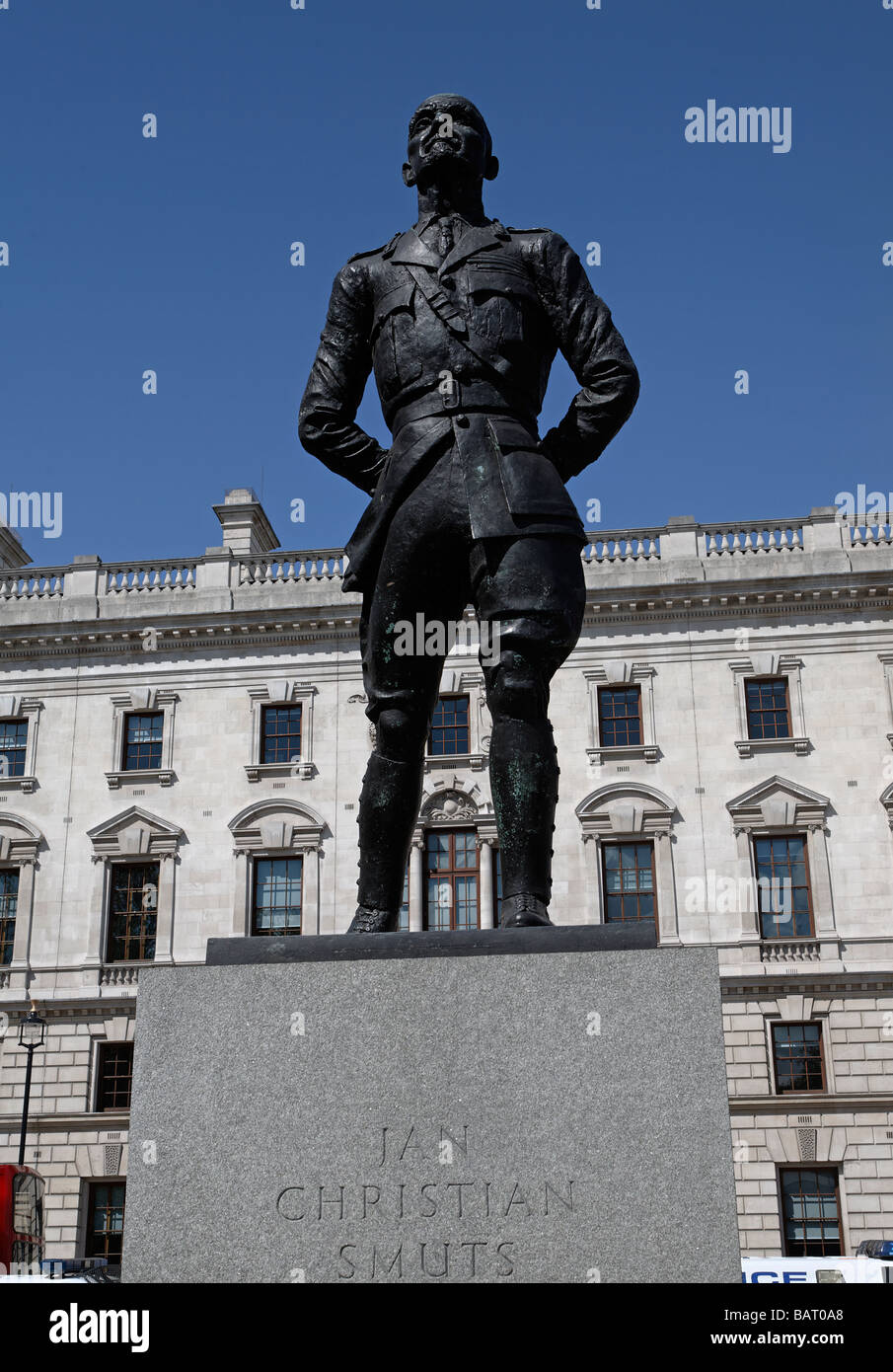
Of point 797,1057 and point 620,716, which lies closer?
point 797,1057

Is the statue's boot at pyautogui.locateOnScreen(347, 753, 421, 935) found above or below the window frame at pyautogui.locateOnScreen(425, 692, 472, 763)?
below

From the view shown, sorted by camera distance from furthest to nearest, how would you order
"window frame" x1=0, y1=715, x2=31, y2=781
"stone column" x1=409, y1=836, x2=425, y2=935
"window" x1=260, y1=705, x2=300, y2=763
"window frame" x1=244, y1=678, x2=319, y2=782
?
1. "window frame" x1=0, y1=715, x2=31, y2=781
2. "window" x1=260, y1=705, x2=300, y2=763
3. "window frame" x1=244, y1=678, x2=319, y2=782
4. "stone column" x1=409, y1=836, x2=425, y2=935

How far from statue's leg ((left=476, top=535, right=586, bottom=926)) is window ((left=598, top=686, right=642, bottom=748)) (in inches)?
1134

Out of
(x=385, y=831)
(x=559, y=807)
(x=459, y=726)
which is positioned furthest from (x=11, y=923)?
(x=385, y=831)

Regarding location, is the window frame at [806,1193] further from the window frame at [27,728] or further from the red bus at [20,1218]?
the window frame at [27,728]

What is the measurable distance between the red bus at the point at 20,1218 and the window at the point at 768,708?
1816 centimetres

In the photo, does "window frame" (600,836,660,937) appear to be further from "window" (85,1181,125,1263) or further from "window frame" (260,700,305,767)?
"window" (85,1181,125,1263)

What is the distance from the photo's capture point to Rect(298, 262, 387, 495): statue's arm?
18.2 feet

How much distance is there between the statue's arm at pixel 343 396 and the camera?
5559mm

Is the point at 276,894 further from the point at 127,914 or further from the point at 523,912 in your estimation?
the point at 523,912

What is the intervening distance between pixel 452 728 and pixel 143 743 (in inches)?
306

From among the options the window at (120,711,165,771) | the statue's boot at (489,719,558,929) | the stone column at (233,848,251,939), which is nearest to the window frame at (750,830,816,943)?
the stone column at (233,848,251,939)

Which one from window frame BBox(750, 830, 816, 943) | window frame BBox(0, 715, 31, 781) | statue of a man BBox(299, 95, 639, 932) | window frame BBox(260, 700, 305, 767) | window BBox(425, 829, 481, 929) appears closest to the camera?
statue of a man BBox(299, 95, 639, 932)

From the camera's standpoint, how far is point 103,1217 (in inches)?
1283
